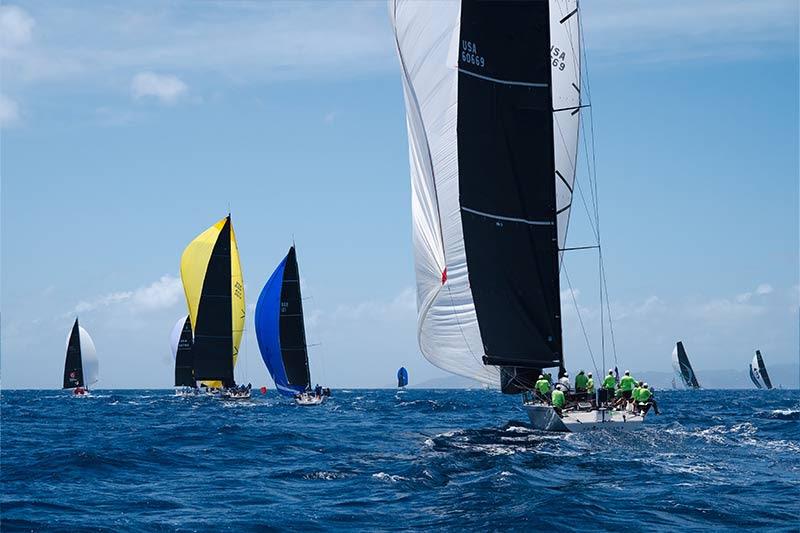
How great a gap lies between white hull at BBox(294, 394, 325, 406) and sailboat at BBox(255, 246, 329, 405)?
17cm

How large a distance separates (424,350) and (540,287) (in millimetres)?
4359

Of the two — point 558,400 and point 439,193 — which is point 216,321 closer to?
point 439,193

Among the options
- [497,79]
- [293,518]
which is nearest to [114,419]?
[497,79]

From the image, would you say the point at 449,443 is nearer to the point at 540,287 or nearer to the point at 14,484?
the point at 540,287

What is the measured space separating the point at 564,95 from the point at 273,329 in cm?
3064

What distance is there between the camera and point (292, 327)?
60.2 meters

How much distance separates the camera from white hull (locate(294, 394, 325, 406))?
192ft

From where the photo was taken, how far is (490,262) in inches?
1150

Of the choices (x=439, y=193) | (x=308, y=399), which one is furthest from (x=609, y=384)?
(x=308, y=399)

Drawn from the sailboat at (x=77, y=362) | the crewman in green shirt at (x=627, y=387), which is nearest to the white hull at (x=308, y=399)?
the crewman in green shirt at (x=627, y=387)

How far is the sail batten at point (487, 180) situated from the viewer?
28.9 metres

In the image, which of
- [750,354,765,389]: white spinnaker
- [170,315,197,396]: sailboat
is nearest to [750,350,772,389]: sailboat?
[750,354,765,389]: white spinnaker

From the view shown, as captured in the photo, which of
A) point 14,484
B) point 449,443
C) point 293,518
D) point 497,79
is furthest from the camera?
point 497,79

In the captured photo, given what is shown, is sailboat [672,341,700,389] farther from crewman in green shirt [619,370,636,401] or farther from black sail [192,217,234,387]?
crewman in green shirt [619,370,636,401]
